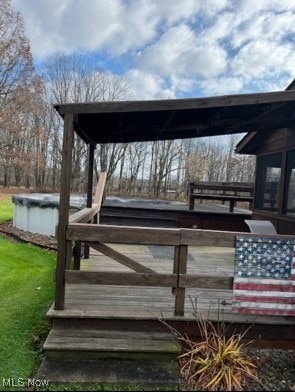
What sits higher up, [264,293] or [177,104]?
[177,104]

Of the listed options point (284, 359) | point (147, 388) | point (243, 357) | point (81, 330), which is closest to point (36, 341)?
point (81, 330)

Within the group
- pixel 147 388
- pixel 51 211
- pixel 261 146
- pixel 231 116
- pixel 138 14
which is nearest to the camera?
Answer: pixel 147 388

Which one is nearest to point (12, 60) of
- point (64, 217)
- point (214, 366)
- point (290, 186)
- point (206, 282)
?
point (290, 186)

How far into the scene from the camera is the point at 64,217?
10.8 feet

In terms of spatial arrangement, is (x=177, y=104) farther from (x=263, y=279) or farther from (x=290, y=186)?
(x=290, y=186)

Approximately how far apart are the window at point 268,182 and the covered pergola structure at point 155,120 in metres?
1.98

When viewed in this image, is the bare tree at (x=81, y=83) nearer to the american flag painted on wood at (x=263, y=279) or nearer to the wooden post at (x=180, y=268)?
the wooden post at (x=180, y=268)

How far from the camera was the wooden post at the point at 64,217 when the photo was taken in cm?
329

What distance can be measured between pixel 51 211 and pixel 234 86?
867 inches

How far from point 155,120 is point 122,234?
182cm

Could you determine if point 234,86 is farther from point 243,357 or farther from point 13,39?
point 243,357

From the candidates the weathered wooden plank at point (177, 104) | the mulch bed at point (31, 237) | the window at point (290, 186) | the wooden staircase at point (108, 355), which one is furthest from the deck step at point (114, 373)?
the mulch bed at point (31, 237)

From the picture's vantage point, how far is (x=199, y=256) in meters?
6.55

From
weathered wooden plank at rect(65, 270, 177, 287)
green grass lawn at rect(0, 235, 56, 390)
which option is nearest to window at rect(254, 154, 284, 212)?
weathered wooden plank at rect(65, 270, 177, 287)
